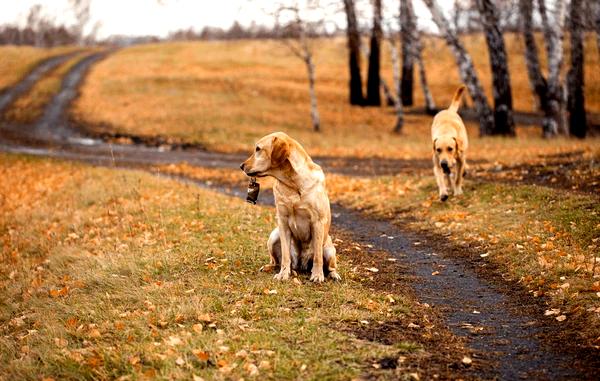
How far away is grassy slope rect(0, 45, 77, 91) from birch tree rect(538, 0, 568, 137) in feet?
123

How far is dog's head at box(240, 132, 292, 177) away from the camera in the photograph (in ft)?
25.6

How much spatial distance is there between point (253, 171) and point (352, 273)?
2.24 meters

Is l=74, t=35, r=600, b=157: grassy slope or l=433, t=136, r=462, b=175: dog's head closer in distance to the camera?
l=433, t=136, r=462, b=175: dog's head

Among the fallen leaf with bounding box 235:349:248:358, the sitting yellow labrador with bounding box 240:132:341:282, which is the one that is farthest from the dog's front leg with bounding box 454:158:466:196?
the fallen leaf with bounding box 235:349:248:358

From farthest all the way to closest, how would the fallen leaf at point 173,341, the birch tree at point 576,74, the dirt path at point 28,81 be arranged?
1. the dirt path at point 28,81
2. the birch tree at point 576,74
3. the fallen leaf at point 173,341

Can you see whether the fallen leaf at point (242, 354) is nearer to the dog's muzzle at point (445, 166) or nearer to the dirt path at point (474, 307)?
the dirt path at point (474, 307)

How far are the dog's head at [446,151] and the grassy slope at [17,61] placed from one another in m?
41.6

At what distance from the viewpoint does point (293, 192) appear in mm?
7855

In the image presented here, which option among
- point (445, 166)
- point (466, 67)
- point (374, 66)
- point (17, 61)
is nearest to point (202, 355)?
point (445, 166)

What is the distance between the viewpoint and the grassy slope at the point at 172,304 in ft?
20.1

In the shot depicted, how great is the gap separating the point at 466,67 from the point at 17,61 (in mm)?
47541

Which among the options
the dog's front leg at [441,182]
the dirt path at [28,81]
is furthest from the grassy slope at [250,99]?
the dog's front leg at [441,182]

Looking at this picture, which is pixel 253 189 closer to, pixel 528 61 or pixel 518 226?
pixel 518 226

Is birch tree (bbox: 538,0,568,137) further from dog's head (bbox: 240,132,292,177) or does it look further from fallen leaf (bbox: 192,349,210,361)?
fallen leaf (bbox: 192,349,210,361)
